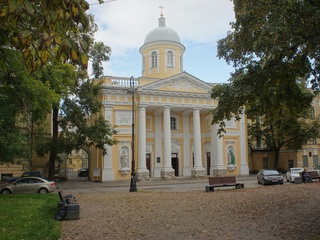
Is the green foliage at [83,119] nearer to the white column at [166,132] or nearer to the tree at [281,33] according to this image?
the white column at [166,132]

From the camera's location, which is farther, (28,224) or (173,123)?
(173,123)

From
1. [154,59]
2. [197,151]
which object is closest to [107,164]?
[197,151]

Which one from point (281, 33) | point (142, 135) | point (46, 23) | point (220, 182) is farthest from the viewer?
point (142, 135)

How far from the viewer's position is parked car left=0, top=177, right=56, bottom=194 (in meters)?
22.0

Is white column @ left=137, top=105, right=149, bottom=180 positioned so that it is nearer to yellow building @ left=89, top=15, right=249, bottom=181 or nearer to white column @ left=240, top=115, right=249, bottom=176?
yellow building @ left=89, top=15, right=249, bottom=181

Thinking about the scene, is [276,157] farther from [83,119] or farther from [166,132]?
[83,119]

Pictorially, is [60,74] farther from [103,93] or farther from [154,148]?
[154,148]

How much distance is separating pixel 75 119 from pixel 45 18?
99.2 feet

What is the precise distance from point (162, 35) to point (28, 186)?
1179 inches

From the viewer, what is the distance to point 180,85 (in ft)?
133

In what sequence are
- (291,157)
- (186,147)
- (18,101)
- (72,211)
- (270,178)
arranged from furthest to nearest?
(291,157) → (186,147) → (270,178) → (18,101) → (72,211)

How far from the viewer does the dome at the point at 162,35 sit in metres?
45.8

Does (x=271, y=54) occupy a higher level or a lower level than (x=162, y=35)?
lower

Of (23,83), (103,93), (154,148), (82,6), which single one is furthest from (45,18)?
(154,148)
